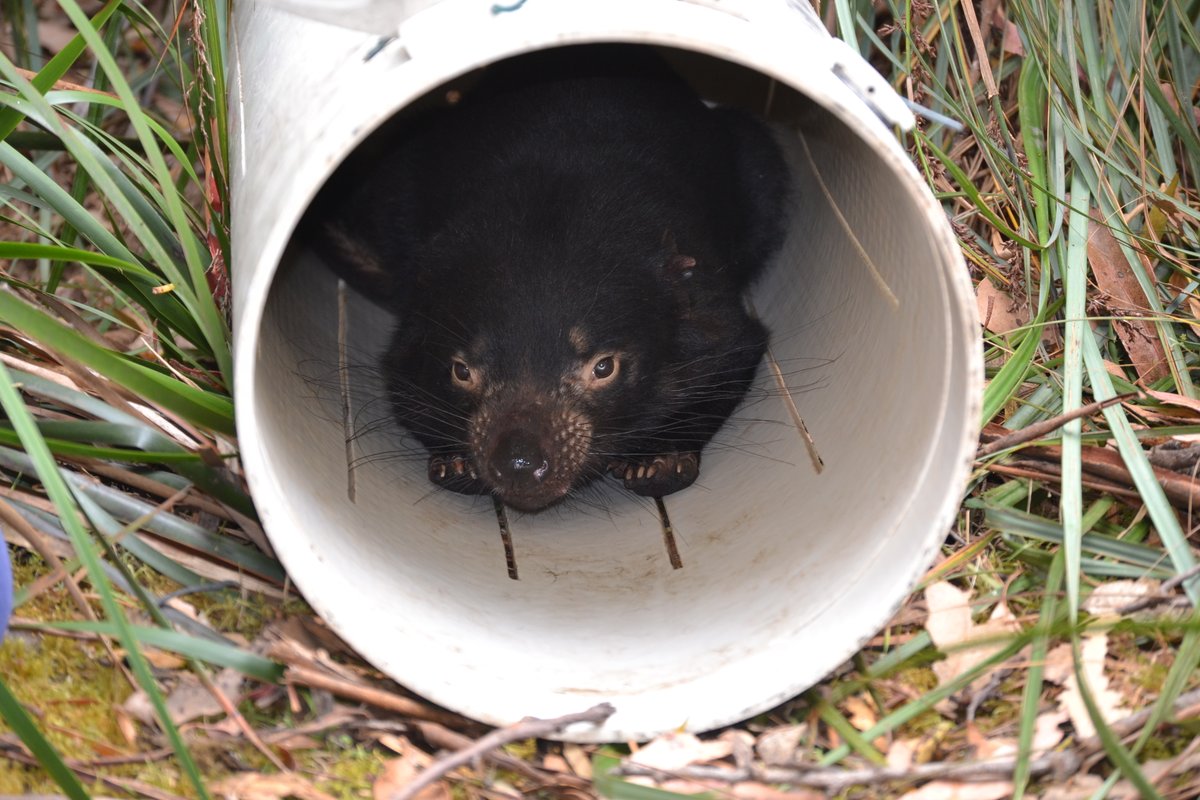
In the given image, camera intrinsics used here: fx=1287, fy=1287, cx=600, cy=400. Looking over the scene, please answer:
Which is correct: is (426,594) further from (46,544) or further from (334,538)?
(46,544)

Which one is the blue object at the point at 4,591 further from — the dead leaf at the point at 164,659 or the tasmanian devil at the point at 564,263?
the tasmanian devil at the point at 564,263

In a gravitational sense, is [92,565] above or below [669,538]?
above

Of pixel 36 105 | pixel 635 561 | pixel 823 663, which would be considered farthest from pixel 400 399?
pixel 823 663

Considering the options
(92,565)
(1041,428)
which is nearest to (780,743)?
(1041,428)

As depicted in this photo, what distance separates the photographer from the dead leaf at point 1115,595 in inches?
102

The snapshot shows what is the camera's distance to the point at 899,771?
2256mm

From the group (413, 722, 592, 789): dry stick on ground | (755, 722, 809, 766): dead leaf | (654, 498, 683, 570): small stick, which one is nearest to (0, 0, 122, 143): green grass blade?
(413, 722, 592, 789): dry stick on ground

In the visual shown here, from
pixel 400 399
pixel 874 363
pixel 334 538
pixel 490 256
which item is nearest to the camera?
pixel 334 538

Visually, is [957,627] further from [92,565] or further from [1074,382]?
[92,565]

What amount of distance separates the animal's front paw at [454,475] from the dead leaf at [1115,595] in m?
1.44

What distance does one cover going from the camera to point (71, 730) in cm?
240

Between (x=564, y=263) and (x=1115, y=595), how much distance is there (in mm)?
1418

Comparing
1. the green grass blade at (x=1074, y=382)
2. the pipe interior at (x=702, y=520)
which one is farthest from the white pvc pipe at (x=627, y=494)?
the green grass blade at (x=1074, y=382)

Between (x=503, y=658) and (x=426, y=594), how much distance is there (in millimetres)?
236
